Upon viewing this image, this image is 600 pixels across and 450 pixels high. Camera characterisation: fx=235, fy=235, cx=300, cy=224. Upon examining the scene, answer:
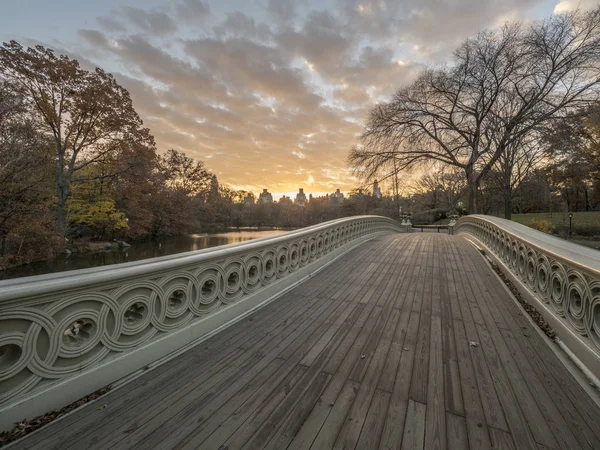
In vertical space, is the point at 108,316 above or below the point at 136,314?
above

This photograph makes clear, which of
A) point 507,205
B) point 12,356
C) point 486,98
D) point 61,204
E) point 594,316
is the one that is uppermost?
point 486,98

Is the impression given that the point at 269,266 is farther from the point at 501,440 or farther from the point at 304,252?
the point at 501,440

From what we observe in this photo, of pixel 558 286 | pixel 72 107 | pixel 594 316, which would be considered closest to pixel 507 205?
pixel 558 286

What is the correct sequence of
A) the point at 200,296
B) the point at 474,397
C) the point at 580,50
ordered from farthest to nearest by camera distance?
the point at 580,50
the point at 200,296
the point at 474,397

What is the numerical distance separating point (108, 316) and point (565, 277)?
4.40 m

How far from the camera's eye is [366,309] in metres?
3.31

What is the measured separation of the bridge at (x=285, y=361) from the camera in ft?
4.80

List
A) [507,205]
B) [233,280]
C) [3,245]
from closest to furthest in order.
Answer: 1. [233,280]
2. [3,245]
3. [507,205]

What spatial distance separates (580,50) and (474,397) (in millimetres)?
16439

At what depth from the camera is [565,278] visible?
2467 millimetres

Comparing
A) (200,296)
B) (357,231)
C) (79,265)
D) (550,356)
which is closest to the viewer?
(550,356)

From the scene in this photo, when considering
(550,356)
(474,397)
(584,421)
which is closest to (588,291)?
(550,356)

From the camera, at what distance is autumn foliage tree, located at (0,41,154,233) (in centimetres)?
1308

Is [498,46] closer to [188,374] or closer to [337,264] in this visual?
[337,264]
